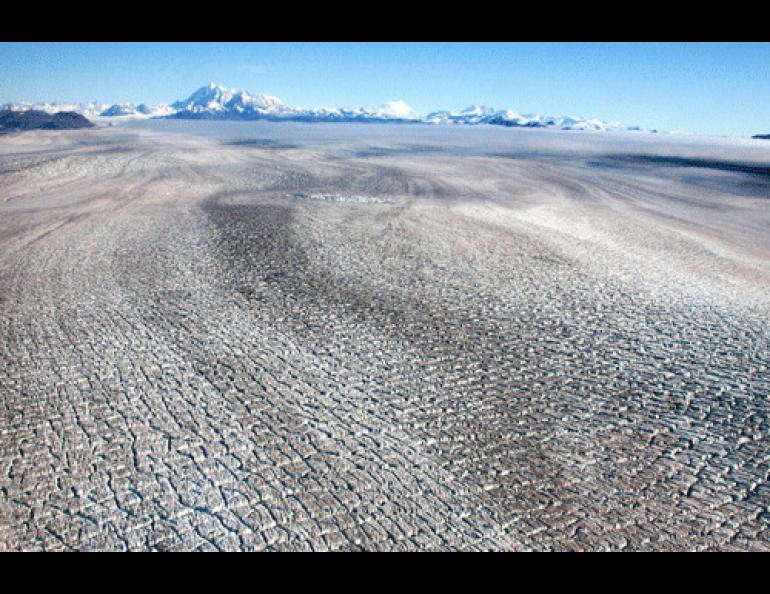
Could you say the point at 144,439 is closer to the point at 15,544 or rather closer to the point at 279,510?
the point at 15,544

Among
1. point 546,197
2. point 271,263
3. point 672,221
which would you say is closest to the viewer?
point 271,263

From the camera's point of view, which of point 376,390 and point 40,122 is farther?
point 40,122

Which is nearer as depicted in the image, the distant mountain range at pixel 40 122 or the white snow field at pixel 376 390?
the white snow field at pixel 376 390

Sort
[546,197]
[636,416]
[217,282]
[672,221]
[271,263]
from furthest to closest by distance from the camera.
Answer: [546,197] → [672,221] → [271,263] → [217,282] → [636,416]

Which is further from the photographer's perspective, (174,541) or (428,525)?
(428,525)

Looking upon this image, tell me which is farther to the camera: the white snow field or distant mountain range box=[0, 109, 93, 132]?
distant mountain range box=[0, 109, 93, 132]

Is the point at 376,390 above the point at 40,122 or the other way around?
the other way around

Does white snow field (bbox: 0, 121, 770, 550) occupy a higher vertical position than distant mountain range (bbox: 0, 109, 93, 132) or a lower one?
lower

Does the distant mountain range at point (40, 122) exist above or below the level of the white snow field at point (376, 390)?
above
